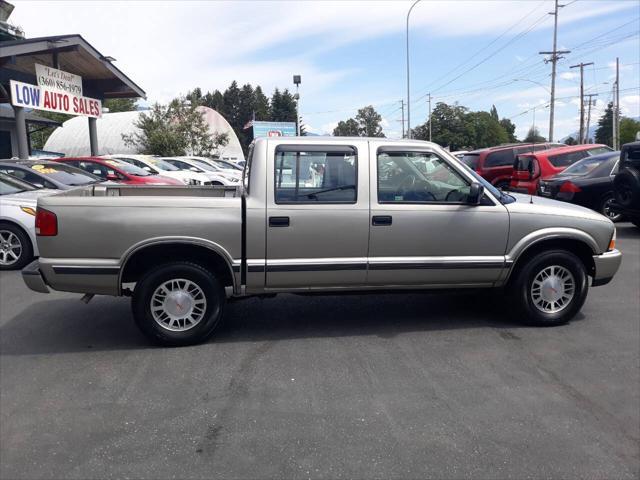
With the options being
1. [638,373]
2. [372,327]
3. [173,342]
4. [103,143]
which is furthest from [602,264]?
[103,143]

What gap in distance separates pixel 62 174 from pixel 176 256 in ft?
25.9

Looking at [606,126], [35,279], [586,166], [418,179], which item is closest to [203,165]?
[586,166]

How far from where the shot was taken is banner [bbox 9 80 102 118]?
53.7 feet

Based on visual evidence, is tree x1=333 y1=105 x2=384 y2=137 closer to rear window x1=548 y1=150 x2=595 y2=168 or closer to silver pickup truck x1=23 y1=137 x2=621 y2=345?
rear window x1=548 y1=150 x2=595 y2=168

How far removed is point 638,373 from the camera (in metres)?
4.62

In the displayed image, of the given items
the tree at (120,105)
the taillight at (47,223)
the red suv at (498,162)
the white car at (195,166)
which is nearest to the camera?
the taillight at (47,223)

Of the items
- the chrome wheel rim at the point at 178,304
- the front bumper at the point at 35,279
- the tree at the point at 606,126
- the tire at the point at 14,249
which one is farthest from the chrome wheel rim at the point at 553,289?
the tree at the point at 606,126

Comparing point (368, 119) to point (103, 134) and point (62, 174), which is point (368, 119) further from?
point (62, 174)

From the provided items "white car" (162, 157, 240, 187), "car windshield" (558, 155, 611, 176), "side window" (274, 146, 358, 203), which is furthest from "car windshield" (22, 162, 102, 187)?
"car windshield" (558, 155, 611, 176)

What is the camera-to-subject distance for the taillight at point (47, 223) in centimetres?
494

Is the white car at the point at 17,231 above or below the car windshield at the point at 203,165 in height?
below

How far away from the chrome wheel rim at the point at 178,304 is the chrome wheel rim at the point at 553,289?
3.17m

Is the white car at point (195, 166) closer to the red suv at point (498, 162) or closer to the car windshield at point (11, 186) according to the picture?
the red suv at point (498, 162)

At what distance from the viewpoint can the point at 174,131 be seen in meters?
39.1
